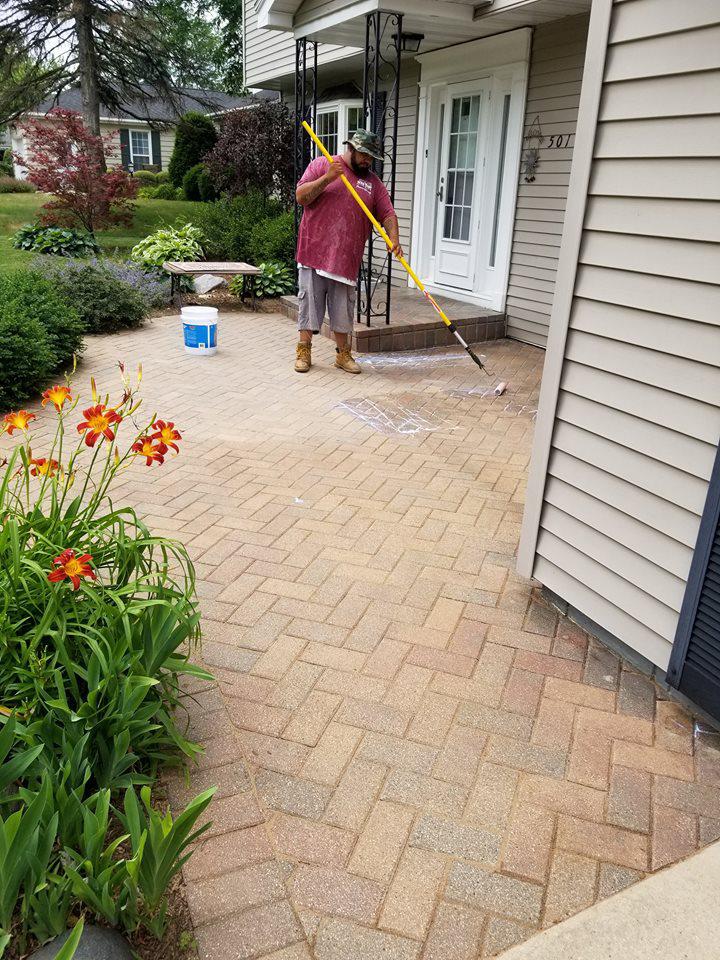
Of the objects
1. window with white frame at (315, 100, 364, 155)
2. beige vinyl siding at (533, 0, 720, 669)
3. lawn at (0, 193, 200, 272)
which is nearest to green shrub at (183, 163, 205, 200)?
lawn at (0, 193, 200, 272)

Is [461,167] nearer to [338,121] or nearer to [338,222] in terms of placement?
[338,222]

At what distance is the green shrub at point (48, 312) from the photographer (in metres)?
5.82

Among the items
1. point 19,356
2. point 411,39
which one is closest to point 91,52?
point 411,39

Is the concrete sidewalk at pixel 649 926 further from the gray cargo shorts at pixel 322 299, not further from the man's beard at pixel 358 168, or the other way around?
the man's beard at pixel 358 168

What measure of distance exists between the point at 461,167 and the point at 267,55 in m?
5.79

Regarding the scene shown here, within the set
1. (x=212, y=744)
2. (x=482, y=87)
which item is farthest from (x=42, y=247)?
(x=212, y=744)

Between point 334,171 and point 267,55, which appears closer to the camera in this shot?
→ point 334,171

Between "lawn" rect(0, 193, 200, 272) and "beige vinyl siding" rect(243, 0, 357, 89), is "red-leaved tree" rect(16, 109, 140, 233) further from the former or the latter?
"beige vinyl siding" rect(243, 0, 357, 89)

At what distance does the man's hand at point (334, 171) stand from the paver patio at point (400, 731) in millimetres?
2494

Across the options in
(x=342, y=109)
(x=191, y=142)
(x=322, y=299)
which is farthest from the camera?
(x=191, y=142)

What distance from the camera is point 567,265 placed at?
8.70 feet

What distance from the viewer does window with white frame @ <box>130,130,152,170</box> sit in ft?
108

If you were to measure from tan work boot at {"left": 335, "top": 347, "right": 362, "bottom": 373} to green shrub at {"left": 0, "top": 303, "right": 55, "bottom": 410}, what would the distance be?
2.40 m

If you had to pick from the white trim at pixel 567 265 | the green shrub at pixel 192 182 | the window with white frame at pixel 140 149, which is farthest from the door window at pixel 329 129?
the window with white frame at pixel 140 149
